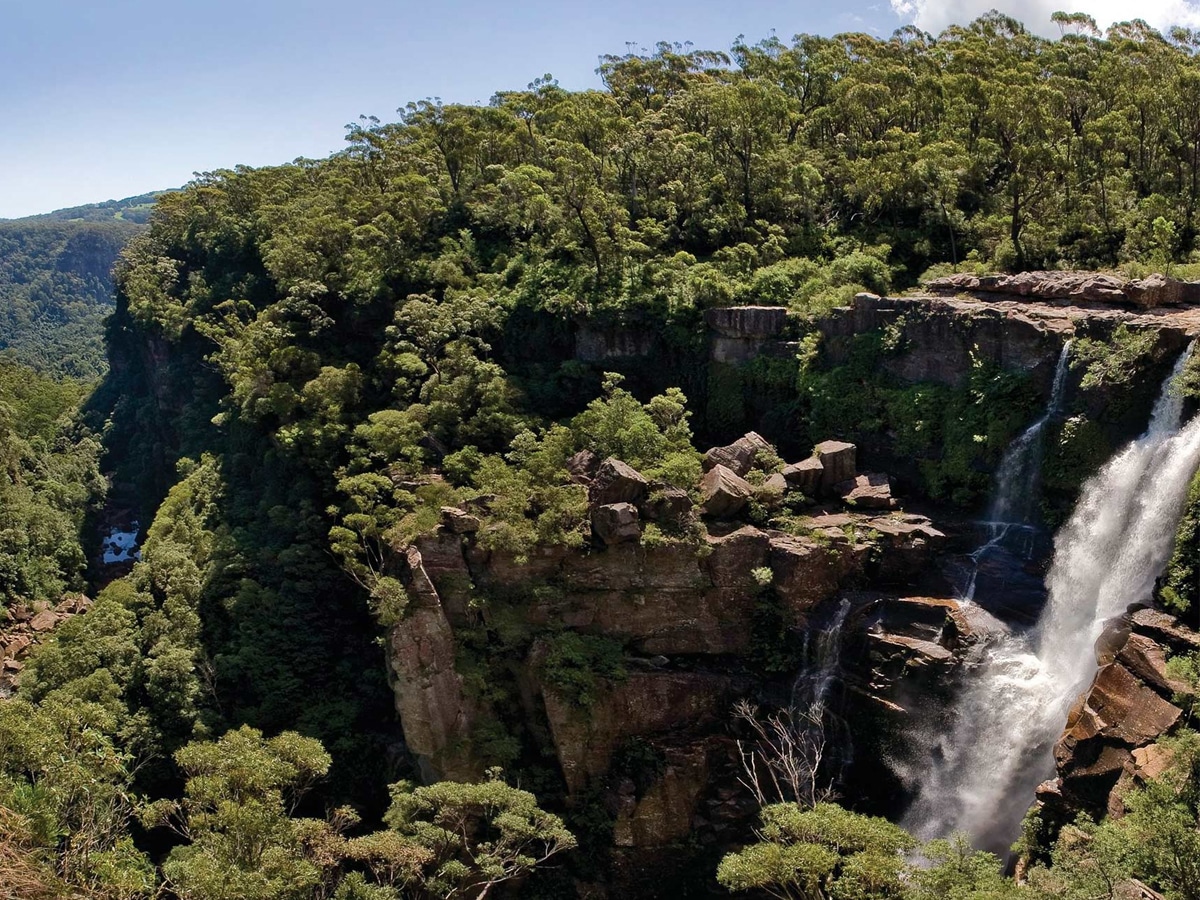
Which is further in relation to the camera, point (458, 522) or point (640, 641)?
point (640, 641)

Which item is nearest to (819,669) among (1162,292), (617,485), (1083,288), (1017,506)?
(1017,506)

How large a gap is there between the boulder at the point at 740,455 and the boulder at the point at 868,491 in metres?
2.75

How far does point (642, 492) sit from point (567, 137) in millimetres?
25157

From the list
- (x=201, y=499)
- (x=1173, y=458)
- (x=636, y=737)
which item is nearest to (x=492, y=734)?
(x=636, y=737)

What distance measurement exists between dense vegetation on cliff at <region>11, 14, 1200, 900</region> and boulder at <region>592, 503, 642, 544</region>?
0.72 meters

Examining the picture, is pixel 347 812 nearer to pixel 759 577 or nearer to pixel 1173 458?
pixel 759 577

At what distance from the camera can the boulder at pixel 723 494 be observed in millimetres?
28547

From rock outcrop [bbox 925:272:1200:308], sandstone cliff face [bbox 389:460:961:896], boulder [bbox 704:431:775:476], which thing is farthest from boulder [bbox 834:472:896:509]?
rock outcrop [bbox 925:272:1200:308]

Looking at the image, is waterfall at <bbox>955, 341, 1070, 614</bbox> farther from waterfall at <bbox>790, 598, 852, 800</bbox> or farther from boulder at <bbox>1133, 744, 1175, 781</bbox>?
boulder at <bbox>1133, 744, 1175, 781</bbox>

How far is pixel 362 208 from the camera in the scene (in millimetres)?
47469

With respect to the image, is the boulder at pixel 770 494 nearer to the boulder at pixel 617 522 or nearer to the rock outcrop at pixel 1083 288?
the boulder at pixel 617 522

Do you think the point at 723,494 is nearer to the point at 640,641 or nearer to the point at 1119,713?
the point at 640,641

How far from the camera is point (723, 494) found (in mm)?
28469

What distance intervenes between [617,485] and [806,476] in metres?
6.47
